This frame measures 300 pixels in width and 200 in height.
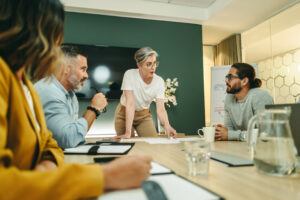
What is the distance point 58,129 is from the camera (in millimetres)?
1371

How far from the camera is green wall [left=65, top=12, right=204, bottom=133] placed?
4.18 meters

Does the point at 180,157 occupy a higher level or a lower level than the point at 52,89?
lower

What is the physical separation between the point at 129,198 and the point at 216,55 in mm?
5456

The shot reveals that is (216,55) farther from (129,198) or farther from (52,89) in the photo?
(129,198)

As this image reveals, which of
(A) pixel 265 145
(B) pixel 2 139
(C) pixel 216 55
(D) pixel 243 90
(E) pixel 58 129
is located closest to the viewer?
(B) pixel 2 139

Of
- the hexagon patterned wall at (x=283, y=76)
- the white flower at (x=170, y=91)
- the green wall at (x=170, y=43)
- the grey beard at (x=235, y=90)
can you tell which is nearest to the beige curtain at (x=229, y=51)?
the hexagon patterned wall at (x=283, y=76)

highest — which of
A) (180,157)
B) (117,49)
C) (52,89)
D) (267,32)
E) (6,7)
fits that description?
(267,32)

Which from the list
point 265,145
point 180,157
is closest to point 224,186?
point 265,145

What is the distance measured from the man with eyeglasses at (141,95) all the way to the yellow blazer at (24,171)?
1.94m

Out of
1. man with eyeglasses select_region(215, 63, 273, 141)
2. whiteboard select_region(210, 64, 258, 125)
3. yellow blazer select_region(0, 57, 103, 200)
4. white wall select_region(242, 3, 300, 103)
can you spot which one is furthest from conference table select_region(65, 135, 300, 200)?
white wall select_region(242, 3, 300, 103)

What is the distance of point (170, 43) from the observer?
4551 millimetres

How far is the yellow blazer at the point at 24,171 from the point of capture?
0.45 meters

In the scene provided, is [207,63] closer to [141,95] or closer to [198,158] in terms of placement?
[141,95]

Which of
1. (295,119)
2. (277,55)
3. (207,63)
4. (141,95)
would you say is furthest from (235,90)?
(207,63)
